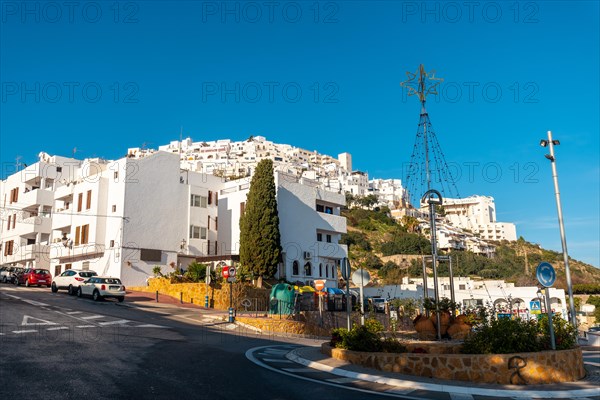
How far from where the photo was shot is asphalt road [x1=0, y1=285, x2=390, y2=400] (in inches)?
346

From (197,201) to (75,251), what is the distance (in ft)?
38.8

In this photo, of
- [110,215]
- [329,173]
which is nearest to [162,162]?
[110,215]

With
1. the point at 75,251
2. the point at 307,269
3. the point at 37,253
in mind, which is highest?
the point at 37,253

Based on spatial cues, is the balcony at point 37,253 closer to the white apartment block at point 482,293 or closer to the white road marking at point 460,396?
the white apartment block at point 482,293

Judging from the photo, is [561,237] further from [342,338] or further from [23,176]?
[23,176]

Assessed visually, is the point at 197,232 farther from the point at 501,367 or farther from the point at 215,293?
the point at 501,367

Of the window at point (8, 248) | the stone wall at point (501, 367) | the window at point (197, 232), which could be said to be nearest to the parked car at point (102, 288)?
the window at point (197, 232)

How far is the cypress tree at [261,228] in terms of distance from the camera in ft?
135

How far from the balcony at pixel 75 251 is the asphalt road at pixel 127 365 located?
2300 centimetres

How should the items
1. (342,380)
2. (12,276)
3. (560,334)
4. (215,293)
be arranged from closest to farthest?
(342,380)
(560,334)
(215,293)
(12,276)

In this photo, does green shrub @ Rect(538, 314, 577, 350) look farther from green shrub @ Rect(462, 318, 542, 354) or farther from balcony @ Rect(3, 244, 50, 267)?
balcony @ Rect(3, 244, 50, 267)

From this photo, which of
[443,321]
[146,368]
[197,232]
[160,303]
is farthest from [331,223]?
[146,368]

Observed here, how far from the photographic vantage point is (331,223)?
5200 cm

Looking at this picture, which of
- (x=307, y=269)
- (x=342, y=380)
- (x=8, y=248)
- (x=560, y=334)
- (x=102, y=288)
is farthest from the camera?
(x=8, y=248)
